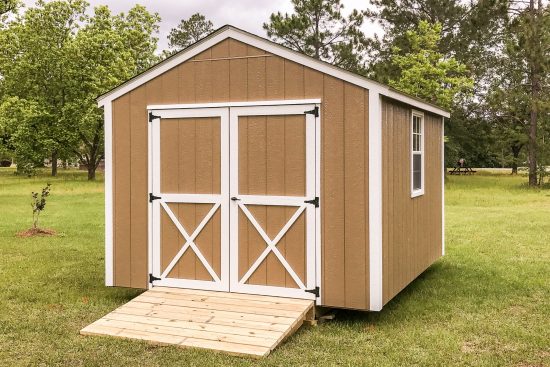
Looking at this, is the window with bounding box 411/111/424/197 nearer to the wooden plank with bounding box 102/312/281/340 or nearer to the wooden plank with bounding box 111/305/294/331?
the wooden plank with bounding box 111/305/294/331

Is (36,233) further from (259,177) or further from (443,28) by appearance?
(443,28)

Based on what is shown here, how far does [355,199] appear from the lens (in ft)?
21.2

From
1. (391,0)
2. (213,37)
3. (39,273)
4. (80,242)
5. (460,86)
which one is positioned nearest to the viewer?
(213,37)

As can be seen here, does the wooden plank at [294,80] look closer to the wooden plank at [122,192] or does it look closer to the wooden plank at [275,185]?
the wooden plank at [275,185]

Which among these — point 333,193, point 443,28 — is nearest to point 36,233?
point 333,193

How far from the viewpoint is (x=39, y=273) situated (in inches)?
373

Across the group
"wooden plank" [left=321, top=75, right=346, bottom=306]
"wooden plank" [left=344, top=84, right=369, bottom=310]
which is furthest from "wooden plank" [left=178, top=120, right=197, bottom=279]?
"wooden plank" [left=344, top=84, right=369, bottom=310]

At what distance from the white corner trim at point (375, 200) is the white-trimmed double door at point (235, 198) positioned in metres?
0.64

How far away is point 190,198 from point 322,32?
29078mm

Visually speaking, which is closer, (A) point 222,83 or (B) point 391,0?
(A) point 222,83

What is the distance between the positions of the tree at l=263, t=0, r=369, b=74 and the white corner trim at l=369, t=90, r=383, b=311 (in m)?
28.5

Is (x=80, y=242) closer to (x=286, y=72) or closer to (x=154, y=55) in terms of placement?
(x=286, y=72)

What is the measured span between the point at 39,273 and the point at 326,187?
5.42 m

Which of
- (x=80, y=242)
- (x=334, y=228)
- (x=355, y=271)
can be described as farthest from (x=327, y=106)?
(x=80, y=242)
